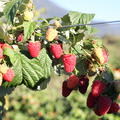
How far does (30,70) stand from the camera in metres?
1.68

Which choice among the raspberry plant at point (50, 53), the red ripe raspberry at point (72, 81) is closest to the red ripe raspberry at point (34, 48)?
the raspberry plant at point (50, 53)

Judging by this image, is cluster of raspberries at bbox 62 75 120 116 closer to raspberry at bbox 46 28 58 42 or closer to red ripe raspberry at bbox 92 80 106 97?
red ripe raspberry at bbox 92 80 106 97

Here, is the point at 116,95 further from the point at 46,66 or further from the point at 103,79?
the point at 46,66

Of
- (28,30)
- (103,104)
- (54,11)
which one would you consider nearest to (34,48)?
(28,30)

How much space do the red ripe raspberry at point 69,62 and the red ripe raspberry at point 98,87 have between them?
0.11m

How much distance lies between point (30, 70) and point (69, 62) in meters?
0.15

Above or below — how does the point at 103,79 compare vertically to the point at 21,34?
below

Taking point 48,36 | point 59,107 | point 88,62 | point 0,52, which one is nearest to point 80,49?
point 88,62

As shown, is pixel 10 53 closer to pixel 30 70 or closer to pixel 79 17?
pixel 30 70

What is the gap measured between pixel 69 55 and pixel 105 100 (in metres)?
0.23

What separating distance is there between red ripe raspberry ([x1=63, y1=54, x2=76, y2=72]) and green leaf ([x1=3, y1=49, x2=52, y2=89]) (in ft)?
0.26

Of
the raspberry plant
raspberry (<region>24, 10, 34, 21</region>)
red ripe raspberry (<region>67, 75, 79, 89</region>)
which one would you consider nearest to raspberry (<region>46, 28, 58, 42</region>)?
the raspberry plant

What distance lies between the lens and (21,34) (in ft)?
5.79

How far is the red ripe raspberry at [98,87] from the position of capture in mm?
1688
